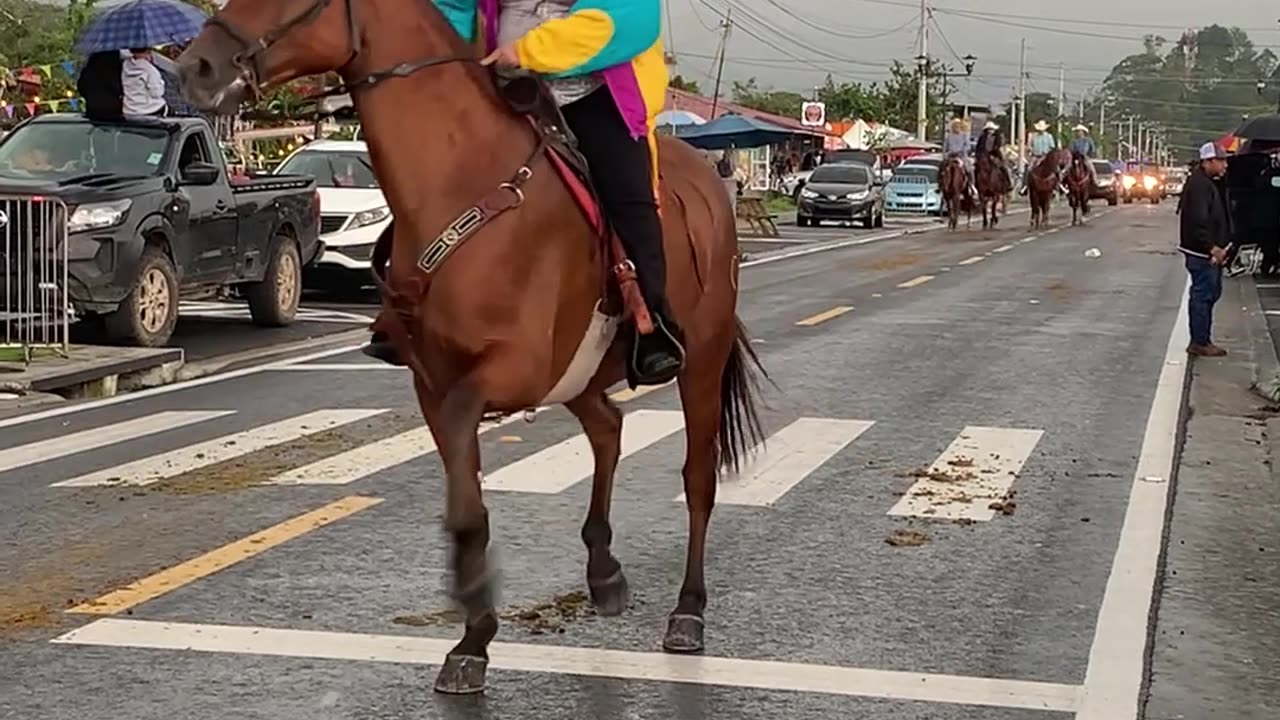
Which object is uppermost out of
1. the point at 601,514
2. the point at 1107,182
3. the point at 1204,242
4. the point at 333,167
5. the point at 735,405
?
the point at 1107,182

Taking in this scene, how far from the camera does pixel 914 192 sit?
56094 millimetres

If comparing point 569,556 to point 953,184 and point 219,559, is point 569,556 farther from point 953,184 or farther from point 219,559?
point 953,184

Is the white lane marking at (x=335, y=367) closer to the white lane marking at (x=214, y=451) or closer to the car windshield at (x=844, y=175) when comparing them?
the white lane marking at (x=214, y=451)

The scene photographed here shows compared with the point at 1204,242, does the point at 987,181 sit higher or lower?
higher

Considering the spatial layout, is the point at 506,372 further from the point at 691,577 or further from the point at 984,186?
the point at 984,186

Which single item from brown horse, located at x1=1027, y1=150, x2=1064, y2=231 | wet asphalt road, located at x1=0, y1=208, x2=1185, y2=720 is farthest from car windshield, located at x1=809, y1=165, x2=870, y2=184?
wet asphalt road, located at x1=0, y1=208, x2=1185, y2=720

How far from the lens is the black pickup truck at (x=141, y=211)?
14.2 meters

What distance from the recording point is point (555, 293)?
540 centimetres

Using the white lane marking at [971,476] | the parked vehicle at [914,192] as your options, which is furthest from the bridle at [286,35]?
the parked vehicle at [914,192]

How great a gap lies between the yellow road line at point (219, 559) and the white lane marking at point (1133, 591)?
3.52 meters

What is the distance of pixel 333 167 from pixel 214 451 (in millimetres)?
11799

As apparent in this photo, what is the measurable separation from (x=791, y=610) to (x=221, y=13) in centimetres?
321

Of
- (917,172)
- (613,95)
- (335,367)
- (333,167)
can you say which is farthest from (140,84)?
(917,172)

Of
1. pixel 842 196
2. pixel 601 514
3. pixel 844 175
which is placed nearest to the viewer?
pixel 601 514
